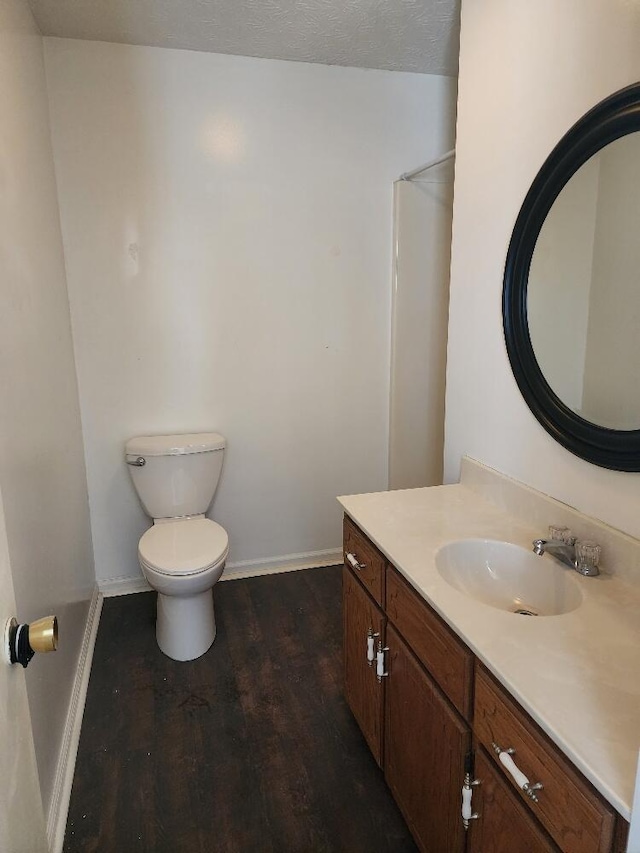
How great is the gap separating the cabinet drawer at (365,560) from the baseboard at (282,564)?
1.28 m

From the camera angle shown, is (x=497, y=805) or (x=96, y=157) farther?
(x=96, y=157)

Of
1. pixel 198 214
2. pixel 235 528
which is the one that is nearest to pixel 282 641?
pixel 235 528

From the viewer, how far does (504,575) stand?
148 cm

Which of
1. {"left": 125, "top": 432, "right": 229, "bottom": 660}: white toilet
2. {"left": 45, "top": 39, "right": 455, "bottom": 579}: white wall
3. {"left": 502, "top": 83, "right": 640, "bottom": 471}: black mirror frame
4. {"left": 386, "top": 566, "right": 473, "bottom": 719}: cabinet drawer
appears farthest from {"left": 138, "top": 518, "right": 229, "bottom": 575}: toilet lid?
{"left": 502, "top": 83, "right": 640, "bottom": 471}: black mirror frame

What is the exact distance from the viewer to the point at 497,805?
1.02 m

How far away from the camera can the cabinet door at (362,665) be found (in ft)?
5.25

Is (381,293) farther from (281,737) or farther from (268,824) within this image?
(268,824)

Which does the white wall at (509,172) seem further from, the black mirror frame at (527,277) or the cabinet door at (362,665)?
the cabinet door at (362,665)

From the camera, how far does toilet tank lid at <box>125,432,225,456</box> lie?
249cm

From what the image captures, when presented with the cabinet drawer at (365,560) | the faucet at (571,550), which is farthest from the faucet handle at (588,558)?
the cabinet drawer at (365,560)

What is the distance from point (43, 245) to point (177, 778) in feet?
6.15

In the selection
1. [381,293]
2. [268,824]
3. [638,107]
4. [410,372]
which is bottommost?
[268,824]

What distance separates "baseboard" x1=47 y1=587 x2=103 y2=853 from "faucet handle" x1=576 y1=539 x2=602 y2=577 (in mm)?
1474

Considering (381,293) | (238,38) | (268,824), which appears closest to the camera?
(268,824)
